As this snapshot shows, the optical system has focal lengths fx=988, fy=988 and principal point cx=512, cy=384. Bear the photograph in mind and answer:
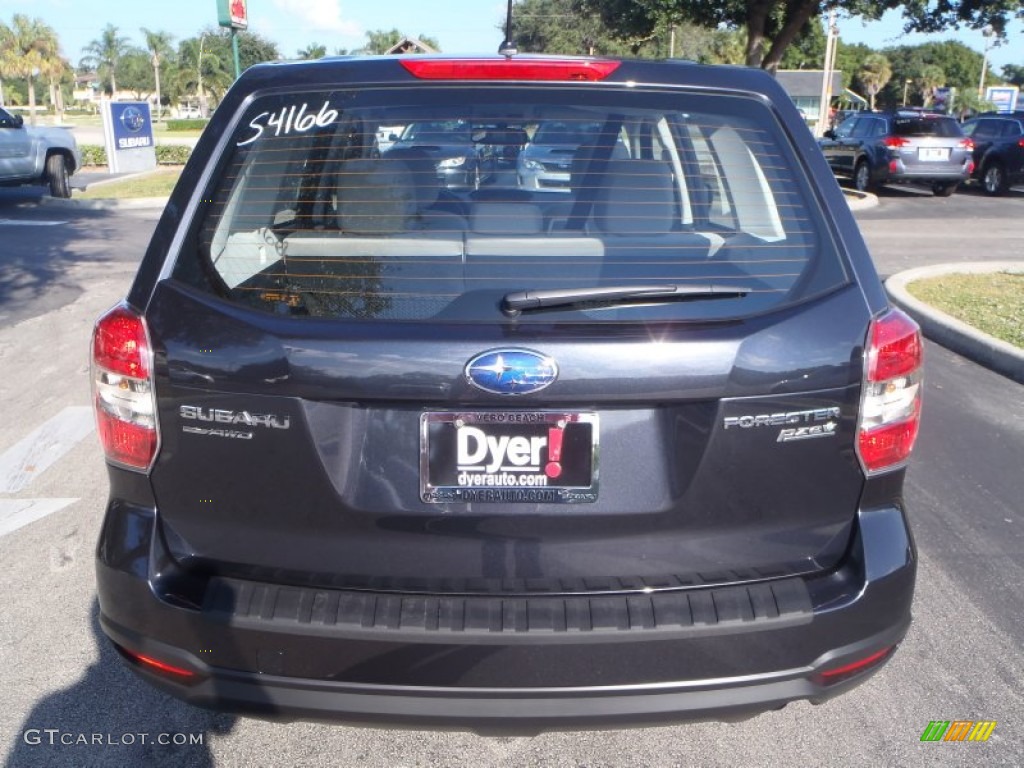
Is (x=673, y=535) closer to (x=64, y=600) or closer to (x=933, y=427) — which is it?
(x=64, y=600)

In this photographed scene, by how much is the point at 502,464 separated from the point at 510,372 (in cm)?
22

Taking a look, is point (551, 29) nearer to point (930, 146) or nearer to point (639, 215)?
point (930, 146)

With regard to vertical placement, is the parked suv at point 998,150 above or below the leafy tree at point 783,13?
below

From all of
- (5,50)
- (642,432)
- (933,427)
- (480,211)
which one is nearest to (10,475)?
(480,211)

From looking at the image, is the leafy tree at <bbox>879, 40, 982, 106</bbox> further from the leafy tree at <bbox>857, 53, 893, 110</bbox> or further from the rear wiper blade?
the rear wiper blade

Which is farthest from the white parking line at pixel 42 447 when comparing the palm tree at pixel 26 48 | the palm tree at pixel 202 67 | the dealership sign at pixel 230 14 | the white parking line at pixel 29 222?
the palm tree at pixel 26 48

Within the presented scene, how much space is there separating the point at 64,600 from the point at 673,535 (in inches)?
102

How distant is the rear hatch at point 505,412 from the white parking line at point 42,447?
315cm

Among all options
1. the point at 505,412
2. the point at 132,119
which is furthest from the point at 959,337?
the point at 132,119

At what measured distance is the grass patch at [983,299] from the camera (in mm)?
7980

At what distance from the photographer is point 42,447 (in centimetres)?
547

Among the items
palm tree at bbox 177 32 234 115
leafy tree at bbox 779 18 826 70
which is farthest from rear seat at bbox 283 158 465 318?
palm tree at bbox 177 32 234 115

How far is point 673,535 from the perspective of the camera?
228 cm

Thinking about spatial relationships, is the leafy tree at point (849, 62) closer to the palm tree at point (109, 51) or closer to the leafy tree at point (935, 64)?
the leafy tree at point (935, 64)
